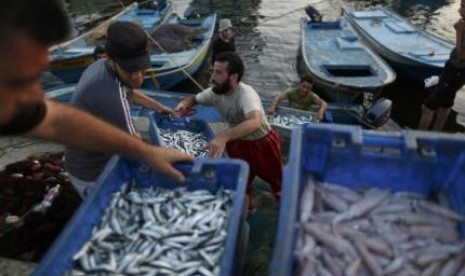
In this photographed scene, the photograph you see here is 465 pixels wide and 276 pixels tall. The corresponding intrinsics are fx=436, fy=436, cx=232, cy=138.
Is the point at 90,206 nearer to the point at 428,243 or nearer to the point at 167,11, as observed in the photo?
the point at 428,243

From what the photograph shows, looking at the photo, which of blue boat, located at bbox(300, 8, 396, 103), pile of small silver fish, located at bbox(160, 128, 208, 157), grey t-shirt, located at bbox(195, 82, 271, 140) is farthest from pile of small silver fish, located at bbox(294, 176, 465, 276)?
blue boat, located at bbox(300, 8, 396, 103)

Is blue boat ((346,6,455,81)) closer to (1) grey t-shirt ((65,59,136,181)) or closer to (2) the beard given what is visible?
(2) the beard

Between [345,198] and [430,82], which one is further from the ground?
[345,198]

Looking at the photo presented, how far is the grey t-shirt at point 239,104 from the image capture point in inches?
213

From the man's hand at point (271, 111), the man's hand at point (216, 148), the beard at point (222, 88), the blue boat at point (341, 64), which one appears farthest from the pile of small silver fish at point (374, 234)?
the blue boat at point (341, 64)

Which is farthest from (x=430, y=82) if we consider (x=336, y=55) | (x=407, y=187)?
(x=407, y=187)

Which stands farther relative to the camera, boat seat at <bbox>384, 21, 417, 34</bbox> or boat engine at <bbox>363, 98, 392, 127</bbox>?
boat seat at <bbox>384, 21, 417, 34</bbox>

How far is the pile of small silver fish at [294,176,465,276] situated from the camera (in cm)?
266

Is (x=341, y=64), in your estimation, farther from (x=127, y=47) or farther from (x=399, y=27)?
(x=127, y=47)

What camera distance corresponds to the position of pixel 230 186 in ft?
11.6

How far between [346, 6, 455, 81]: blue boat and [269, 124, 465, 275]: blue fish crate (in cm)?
994

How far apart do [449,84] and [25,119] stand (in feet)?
29.8

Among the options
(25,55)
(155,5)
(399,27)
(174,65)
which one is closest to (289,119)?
(174,65)

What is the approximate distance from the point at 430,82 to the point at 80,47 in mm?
9428
